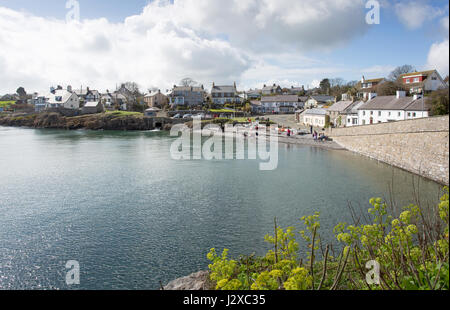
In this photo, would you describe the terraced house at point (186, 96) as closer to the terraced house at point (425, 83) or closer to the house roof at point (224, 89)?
the house roof at point (224, 89)

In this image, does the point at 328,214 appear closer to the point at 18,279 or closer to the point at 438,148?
the point at 438,148

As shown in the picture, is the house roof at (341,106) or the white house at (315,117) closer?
the house roof at (341,106)

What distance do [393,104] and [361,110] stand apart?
18.3 ft

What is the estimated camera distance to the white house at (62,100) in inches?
3772

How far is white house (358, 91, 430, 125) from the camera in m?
35.9

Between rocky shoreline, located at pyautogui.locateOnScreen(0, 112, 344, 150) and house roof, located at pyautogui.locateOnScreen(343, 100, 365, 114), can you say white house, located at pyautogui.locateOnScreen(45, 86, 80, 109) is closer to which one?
rocky shoreline, located at pyautogui.locateOnScreen(0, 112, 344, 150)

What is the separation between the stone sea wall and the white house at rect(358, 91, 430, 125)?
16.6 ft

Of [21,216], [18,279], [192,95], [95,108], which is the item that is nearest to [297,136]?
[21,216]

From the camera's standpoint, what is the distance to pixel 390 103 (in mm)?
41219

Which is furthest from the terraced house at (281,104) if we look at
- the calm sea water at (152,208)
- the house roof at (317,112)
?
the calm sea water at (152,208)

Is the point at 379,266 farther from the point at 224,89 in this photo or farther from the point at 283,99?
the point at 224,89

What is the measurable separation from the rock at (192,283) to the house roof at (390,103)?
116 ft

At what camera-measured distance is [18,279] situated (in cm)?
1143

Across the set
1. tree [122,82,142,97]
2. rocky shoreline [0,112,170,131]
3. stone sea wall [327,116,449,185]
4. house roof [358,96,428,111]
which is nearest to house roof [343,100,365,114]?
house roof [358,96,428,111]
